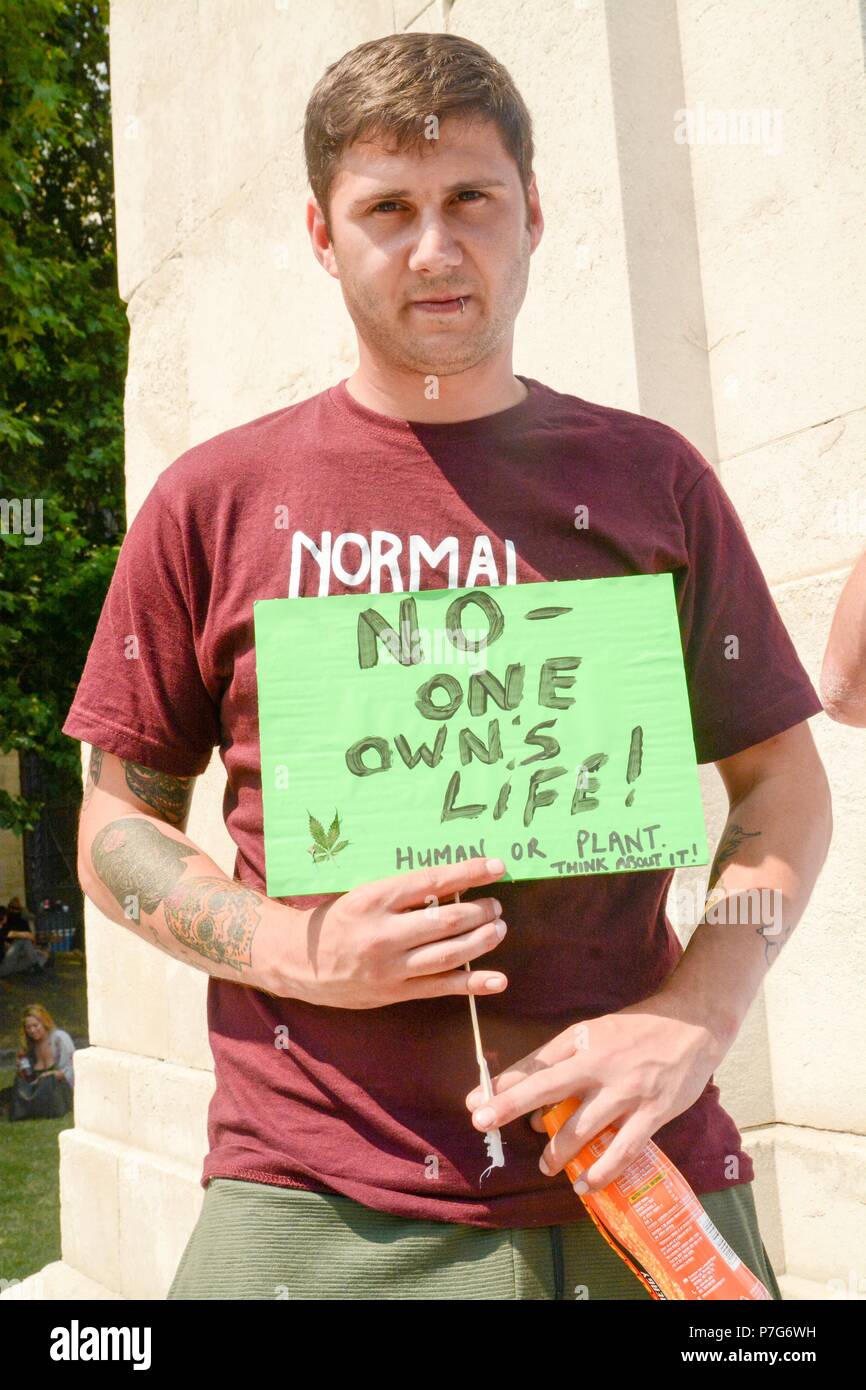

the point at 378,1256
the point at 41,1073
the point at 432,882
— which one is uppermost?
the point at 432,882

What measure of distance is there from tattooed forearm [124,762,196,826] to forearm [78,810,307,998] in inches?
0.8

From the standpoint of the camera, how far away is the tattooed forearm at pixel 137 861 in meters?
1.61

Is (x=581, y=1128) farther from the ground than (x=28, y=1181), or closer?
farther from the ground

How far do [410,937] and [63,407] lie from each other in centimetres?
1320

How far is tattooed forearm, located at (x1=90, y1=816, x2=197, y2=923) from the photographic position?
1.61 m

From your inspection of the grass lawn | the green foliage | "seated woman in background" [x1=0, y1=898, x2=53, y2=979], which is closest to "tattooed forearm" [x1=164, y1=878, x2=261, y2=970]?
the grass lawn

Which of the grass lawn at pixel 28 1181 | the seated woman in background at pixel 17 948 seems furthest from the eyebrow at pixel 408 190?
the seated woman in background at pixel 17 948

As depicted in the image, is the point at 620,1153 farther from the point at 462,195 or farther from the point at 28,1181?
the point at 28,1181

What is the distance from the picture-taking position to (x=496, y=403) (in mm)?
1718

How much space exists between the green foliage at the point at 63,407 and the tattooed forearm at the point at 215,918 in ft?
34.8

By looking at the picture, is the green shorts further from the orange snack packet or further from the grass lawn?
the grass lawn

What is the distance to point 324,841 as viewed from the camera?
138 cm

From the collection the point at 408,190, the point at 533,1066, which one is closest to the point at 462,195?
the point at 408,190

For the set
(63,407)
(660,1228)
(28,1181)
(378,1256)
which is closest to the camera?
A: (660,1228)
